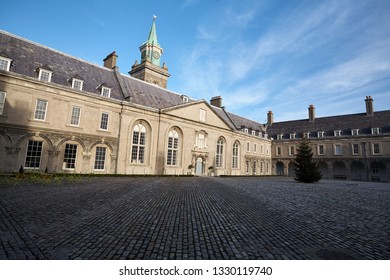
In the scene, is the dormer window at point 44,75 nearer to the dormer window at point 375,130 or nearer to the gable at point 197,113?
the gable at point 197,113

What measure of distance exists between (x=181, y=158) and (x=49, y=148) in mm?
17024

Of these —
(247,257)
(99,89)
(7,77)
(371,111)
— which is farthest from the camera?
(371,111)

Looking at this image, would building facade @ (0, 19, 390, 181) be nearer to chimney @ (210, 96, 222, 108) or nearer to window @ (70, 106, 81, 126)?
window @ (70, 106, 81, 126)

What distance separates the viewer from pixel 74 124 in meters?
22.5

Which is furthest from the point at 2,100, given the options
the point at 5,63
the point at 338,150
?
the point at 338,150

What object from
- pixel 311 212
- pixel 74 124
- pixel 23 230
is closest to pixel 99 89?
pixel 74 124

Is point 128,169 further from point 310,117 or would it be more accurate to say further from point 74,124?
point 310,117

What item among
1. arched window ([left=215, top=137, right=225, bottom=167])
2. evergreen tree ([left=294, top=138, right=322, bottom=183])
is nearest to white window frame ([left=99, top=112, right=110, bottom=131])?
arched window ([left=215, top=137, right=225, bottom=167])

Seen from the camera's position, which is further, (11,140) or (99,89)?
(99,89)

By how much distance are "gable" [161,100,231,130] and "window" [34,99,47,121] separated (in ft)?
45.8

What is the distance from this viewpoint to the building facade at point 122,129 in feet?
64.4

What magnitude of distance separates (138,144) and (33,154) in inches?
445

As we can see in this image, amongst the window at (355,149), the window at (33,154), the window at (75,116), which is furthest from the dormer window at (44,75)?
the window at (355,149)

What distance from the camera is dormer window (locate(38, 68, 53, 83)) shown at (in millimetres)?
20644
